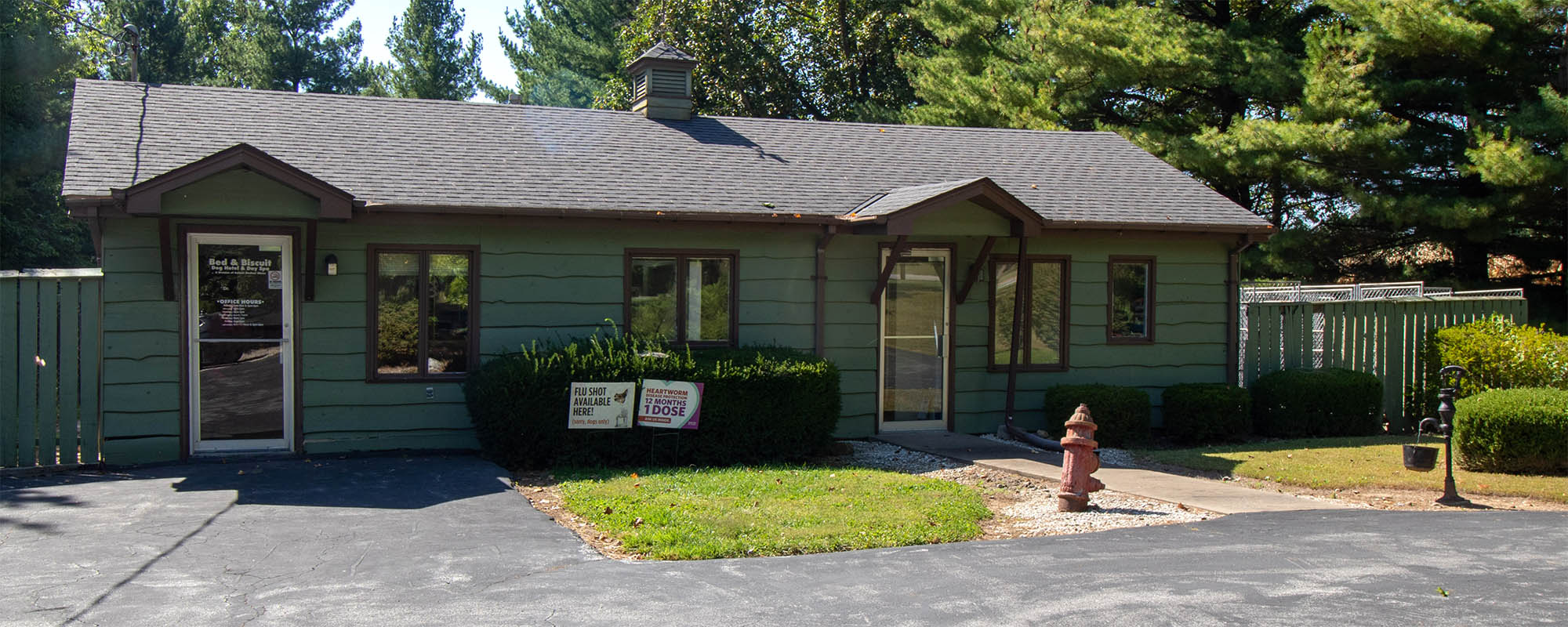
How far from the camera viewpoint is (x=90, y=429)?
9.71m

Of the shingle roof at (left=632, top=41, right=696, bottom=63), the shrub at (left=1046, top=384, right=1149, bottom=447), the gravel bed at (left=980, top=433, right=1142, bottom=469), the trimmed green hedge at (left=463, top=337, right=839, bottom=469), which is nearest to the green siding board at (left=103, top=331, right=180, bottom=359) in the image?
the trimmed green hedge at (left=463, top=337, right=839, bottom=469)

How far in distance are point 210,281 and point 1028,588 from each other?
783cm

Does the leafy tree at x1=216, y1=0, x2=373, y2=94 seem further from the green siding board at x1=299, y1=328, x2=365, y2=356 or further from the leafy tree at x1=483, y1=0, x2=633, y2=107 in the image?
the green siding board at x1=299, y1=328, x2=365, y2=356

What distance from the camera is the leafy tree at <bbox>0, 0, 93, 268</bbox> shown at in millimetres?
22156

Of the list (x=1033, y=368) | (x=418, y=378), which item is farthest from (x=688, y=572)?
(x=1033, y=368)

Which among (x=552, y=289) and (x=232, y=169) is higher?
(x=232, y=169)

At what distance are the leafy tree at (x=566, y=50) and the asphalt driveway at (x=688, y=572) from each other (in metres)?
28.3

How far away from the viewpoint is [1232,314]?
1368cm

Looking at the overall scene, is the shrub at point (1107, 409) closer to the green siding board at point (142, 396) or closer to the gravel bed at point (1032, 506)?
the gravel bed at point (1032, 506)

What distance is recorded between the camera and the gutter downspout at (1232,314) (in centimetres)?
1364

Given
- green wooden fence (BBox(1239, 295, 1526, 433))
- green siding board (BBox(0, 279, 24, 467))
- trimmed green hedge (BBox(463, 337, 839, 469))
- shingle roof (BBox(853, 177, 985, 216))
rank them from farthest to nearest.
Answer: green wooden fence (BBox(1239, 295, 1526, 433))
shingle roof (BBox(853, 177, 985, 216))
trimmed green hedge (BBox(463, 337, 839, 469))
green siding board (BBox(0, 279, 24, 467))

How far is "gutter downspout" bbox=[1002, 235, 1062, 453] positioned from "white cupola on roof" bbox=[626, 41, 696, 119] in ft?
15.6

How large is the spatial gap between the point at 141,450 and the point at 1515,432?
39.7ft

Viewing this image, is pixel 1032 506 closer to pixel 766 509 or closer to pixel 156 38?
pixel 766 509
